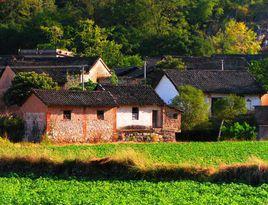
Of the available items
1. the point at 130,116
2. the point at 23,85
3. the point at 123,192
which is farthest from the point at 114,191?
the point at 23,85

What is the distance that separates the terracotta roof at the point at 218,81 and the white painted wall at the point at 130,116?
5.33 m

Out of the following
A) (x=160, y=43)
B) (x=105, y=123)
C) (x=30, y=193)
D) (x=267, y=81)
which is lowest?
(x=30, y=193)

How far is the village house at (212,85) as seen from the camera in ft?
154

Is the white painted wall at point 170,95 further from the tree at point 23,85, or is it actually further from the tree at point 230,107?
the tree at point 23,85

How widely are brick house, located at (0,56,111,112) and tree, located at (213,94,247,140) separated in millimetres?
8284

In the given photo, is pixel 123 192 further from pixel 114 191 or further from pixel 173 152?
pixel 173 152

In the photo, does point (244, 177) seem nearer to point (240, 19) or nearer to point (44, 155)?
point (44, 155)

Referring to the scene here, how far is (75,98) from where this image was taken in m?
38.3

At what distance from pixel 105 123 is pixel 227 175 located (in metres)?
17.9

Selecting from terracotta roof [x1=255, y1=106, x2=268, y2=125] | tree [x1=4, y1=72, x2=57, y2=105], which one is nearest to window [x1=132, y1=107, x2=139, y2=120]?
tree [x1=4, y1=72, x2=57, y2=105]

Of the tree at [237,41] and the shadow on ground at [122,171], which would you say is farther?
the tree at [237,41]

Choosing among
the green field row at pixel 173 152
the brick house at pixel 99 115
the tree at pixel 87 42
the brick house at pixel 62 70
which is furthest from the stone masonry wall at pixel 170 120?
the tree at pixel 87 42

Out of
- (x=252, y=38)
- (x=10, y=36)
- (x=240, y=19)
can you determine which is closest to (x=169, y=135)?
(x=10, y=36)

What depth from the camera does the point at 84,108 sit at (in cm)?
3834
